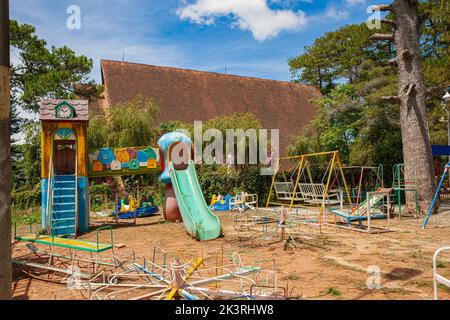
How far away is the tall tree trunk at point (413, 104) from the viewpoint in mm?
13009

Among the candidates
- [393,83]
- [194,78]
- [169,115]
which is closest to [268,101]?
[194,78]

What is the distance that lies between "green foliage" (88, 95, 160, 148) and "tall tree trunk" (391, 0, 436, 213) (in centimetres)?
1319

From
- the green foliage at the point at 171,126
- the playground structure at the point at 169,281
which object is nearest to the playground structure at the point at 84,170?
the playground structure at the point at 169,281

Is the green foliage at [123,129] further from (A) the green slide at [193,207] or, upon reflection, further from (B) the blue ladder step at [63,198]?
(B) the blue ladder step at [63,198]

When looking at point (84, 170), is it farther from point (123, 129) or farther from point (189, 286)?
point (123, 129)

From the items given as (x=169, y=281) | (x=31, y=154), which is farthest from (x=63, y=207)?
(x=31, y=154)

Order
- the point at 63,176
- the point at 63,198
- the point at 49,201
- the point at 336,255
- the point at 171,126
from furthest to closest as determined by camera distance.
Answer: the point at 171,126 → the point at 63,176 → the point at 63,198 → the point at 49,201 → the point at 336,255

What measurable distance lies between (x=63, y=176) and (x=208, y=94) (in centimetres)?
1912

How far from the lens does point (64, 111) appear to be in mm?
11344

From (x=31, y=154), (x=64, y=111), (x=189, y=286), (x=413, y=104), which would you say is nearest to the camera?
(x=189, y=286)

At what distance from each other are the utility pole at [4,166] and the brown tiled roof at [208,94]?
21.9 metres

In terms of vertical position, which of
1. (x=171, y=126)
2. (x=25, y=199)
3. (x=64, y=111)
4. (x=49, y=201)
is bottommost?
(x=25, y=199)

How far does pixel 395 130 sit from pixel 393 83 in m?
2.73
